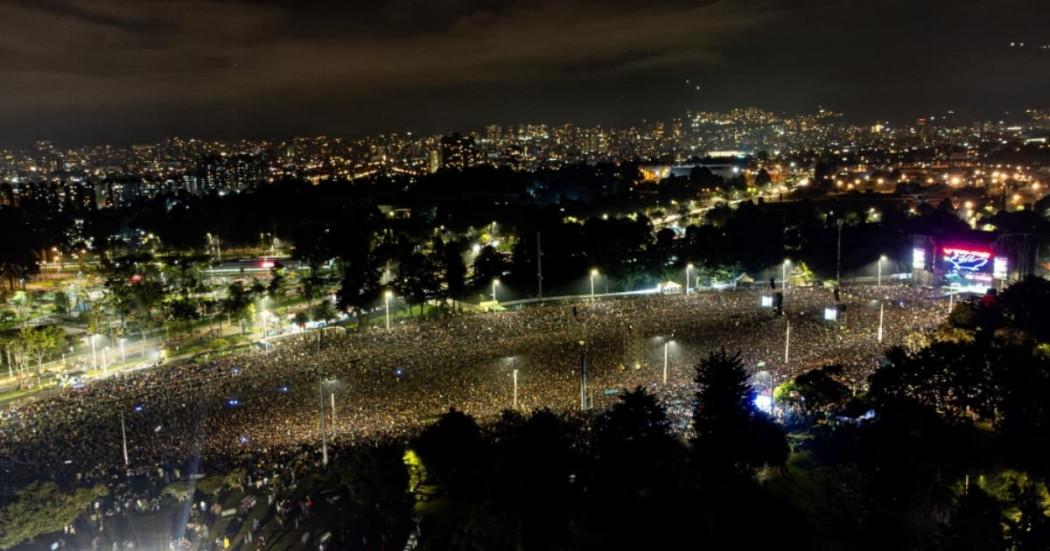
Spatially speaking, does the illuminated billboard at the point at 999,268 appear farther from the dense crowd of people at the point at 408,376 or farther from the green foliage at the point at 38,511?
the green foliage at the point at 38,511

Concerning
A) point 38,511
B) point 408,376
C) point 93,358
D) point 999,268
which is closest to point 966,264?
point 999,268

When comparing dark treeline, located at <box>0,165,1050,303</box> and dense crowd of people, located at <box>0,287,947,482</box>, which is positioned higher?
dark treeline, located at <box>0,165,1050,303</box>

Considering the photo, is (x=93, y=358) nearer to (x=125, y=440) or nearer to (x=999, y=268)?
(x=125, y=440)

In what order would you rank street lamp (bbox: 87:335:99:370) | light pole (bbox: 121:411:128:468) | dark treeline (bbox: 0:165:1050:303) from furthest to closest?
dark treeline (bbox: 0:165:1050:303) < street lamp (bbox: 87:335:99:370) < light pole (bbox: 121:411:128:468)

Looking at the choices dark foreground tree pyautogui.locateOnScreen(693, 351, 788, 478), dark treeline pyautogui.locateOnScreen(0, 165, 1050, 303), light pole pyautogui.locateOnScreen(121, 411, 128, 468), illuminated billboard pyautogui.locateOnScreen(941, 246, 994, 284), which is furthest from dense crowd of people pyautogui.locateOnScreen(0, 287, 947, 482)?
dark treeline pyautogui.locateOnScreen(0, 165, 1050, 303)

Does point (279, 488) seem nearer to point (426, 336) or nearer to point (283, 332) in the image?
point (426, 336)

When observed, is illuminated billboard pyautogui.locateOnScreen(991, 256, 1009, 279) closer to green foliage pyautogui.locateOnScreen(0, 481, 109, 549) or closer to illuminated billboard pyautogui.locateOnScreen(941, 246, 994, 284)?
illuminated billboard pyautogui.locateOnScreen(941, 246, 994, 284)
